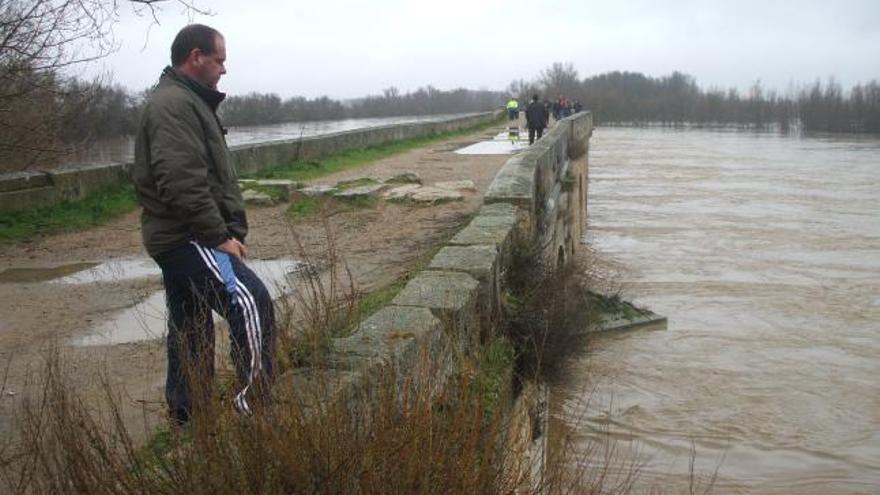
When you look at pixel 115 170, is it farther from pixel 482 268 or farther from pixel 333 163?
pixel 482 268

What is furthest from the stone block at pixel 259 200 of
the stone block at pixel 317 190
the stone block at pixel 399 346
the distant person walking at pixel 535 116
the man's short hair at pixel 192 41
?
the distant person walking at pixel 535 116

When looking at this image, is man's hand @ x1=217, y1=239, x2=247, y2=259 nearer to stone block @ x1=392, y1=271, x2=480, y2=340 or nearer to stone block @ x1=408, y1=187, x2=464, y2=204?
stone block @ x1=392, y1=271, x2=480, y2=340

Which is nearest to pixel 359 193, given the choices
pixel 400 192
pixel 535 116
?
pixel 400 192

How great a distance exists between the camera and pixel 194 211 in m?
2.90

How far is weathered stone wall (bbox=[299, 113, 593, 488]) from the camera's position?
3160 mm

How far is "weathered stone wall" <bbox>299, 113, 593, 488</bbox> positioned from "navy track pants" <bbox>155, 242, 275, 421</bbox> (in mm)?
307

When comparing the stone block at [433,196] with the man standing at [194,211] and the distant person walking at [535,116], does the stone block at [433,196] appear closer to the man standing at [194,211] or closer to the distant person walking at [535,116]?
the man standing at [194,211]

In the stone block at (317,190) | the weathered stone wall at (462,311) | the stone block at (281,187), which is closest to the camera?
the weathered stone wall at (462,311)

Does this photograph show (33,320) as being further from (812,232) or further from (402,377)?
(812,232)

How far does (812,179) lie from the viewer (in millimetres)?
30672

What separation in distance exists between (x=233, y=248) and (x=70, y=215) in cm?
600

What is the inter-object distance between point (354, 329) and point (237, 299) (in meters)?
0.81

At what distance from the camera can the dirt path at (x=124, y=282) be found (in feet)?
12.5

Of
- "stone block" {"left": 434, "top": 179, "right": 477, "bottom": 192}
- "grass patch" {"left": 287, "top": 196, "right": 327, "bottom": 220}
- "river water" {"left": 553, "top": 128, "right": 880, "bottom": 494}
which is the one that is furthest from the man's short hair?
"stone block" {"left": 434, "top": 179, "right": 477, "bottom": 192}
